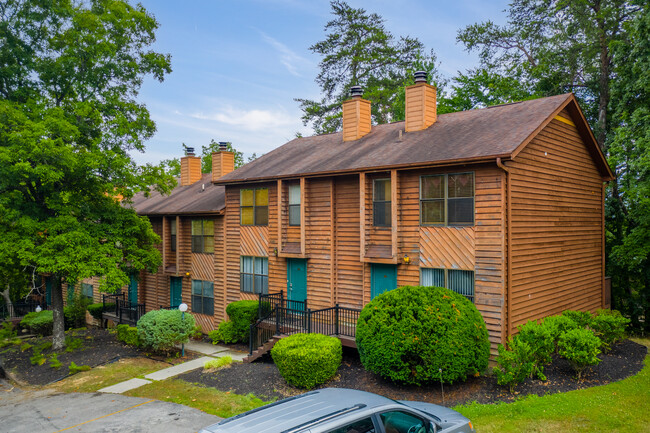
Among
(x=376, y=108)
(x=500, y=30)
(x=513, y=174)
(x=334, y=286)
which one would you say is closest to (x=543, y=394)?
(x=513, y=174)

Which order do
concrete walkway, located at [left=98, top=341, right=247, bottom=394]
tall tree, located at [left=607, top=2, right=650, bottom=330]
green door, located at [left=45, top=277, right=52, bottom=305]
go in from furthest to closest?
green door, located at [left=45, top=277, right=52, bottom=305], tall tree, located at [left=607, top=2, right=650, bottom=330], concrete walkway, located at [left=98, top=341, right=247, bottom=394]

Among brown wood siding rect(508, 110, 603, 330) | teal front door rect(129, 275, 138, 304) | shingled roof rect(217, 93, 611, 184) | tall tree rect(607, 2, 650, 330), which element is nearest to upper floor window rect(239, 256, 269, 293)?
shingled roof rect(217, 93, 611, 184)

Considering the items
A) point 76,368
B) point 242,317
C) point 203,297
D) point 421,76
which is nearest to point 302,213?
point 242,317

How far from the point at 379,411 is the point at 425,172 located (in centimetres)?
931

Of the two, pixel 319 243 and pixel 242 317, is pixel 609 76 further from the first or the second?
pixel 242 317

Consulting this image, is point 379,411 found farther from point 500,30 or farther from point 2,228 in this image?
point 500,30

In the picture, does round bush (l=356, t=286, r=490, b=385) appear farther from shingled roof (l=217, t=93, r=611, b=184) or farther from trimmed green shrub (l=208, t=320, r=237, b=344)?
trimmed green shrub (l=208, t=320, r=237, b=344)

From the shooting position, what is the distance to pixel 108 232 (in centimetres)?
1908

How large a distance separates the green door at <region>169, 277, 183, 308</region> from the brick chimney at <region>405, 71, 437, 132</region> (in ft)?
43.9

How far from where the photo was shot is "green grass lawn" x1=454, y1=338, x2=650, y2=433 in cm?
862

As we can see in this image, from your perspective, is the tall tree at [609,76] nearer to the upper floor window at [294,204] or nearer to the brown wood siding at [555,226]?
the brown wood siding at [555,226]

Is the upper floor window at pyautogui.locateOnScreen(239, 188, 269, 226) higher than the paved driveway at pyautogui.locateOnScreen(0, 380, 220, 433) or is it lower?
higher

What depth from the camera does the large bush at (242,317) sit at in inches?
712

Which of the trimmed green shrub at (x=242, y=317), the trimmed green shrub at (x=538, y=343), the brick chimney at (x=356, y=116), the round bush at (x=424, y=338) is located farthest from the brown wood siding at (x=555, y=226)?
the trimmed green shrub at (x=242, y=317)
